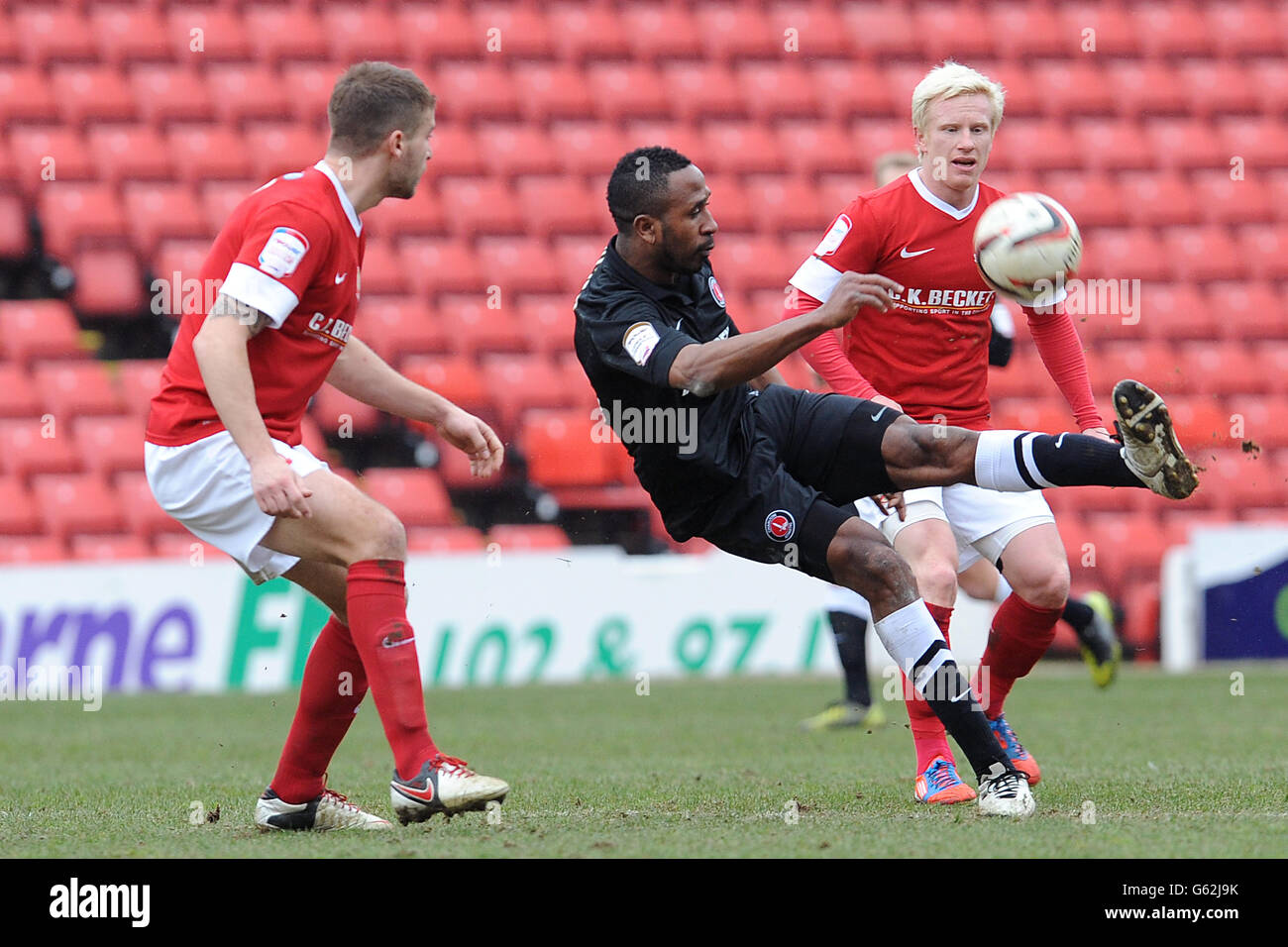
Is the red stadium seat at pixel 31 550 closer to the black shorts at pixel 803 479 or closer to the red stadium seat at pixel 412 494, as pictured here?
the red stadium seat at pixel 412 494

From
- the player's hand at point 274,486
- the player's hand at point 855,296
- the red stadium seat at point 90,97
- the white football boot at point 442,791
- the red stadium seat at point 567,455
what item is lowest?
the white football boot at point 442,791

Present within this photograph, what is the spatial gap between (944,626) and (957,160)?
1.40m

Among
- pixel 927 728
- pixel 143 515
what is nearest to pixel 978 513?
pixel 927 728

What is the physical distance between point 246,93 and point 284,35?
2.48ft

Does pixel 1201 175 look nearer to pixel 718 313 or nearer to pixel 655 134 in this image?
pixel 655 134

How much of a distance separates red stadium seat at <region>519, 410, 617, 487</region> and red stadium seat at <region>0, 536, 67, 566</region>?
10.8ft

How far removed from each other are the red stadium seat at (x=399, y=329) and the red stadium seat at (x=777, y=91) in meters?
3.92

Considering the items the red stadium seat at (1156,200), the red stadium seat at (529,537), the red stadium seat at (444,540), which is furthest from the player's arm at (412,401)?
the red stadium seat at (1156,200)

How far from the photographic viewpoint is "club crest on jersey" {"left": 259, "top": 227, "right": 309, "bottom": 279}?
12.6ft

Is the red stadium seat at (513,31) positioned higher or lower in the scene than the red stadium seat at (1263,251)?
higher

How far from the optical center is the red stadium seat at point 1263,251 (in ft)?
46.7

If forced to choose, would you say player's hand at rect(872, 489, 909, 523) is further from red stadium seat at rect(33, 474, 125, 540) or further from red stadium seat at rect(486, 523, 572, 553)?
red stadium seat at rect(33, 474, 125, 540)

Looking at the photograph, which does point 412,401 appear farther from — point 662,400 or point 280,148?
point 280,148

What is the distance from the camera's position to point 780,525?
14.4 feet
